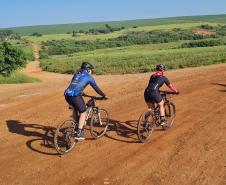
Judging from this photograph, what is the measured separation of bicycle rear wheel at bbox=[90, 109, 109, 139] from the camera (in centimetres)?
1001

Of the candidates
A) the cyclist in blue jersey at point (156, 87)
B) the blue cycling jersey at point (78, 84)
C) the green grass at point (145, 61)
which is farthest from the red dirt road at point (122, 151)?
the green grass at point (145, 61)

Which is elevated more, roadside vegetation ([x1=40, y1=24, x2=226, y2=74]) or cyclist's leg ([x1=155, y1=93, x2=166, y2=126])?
cyclist's leg ([x1=155, y1=93, x2=166, y2=126])

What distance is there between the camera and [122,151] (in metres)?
9.21

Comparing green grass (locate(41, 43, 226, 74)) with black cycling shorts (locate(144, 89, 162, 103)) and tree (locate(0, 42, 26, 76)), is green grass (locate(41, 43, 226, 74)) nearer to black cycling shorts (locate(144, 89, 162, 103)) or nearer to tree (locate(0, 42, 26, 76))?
tree (locate(0, 42, 26, 76))

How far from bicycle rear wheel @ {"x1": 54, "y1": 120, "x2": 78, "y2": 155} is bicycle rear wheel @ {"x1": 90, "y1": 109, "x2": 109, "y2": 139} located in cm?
79

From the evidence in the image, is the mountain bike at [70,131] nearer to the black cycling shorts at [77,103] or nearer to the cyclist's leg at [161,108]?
the black cycling shorts at [77,103]

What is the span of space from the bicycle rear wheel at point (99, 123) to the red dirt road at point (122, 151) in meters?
0.22

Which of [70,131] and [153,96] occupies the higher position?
[153,96]

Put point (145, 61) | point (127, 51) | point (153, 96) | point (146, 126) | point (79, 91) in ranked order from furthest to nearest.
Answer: point (127, 51), point (145, 61), point (153, 96), point (146, 126), point (79, 91)

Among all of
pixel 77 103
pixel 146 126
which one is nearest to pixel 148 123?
pixel 146 126

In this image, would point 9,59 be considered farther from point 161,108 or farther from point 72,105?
point 72,105

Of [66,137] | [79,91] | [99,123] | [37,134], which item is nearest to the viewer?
[66,137]

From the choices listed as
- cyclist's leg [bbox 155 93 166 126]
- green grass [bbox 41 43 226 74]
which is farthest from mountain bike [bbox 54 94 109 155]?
green grass [bbox 41 43 226 74]

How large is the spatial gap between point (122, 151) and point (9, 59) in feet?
116
